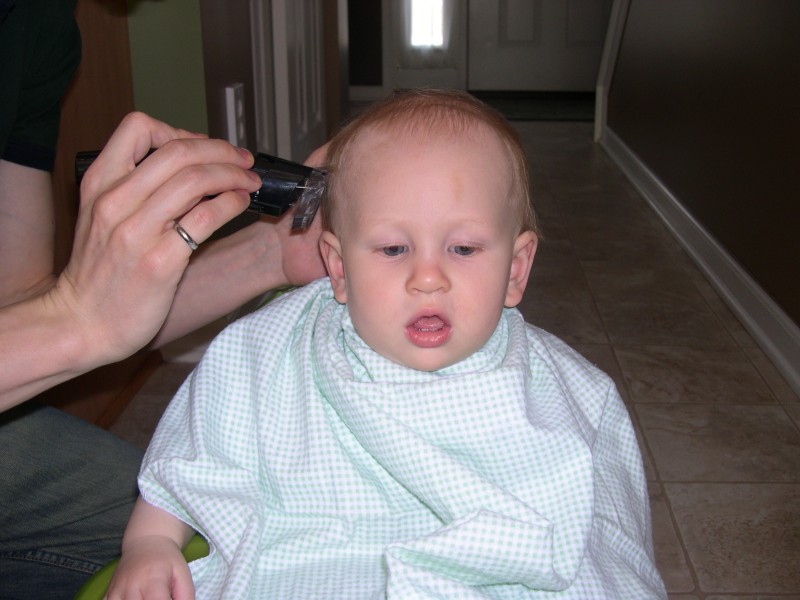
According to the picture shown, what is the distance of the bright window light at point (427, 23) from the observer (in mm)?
6133

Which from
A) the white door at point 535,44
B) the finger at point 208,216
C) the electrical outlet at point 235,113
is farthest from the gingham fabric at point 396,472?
the white door at point 535,44

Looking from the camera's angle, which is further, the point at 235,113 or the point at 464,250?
the point at 235,113

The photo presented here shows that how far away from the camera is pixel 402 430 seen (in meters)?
0.90

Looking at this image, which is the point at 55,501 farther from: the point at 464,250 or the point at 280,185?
the point at 464,250

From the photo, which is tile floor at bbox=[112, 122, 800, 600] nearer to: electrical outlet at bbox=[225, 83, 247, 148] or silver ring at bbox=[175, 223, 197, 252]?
electrical outlet at bbox=[225, 83, 247, 148]

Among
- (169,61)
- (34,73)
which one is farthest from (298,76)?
(34,73)

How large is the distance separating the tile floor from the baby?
749 millimetres

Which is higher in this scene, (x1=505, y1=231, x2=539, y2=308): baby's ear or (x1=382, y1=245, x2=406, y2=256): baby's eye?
(x1=382, y1=245, x2=406, y2=256): baby's eye

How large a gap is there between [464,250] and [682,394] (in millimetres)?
1459

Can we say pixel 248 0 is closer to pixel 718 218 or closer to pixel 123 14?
pixel 123 14

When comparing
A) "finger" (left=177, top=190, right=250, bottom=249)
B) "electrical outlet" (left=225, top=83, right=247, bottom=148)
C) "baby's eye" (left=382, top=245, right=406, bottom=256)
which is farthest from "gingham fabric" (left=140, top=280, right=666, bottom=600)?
"electrical outlet" (left=225, top=83, right=247, bottom=148)

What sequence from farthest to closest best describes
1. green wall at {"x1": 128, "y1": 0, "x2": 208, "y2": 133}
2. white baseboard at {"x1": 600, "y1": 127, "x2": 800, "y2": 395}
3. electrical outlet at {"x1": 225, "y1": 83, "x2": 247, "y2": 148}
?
white baseboard at {"x1": 600, "y1": 127, "x2": 800, "y2": 395} < electrical outlet at {"x1": 225, "y1": 83, "x2": 247, "y2": 148} < green wall at {"x1": 128, "y1": 0, "x2": 208, "y2": 133}

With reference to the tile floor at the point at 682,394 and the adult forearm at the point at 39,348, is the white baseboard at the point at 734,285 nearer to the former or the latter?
the tile floor at the point at 682,394

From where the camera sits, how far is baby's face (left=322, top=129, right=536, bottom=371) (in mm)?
902
